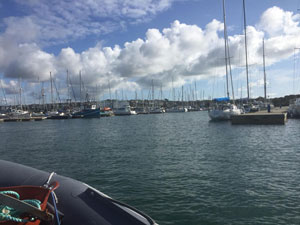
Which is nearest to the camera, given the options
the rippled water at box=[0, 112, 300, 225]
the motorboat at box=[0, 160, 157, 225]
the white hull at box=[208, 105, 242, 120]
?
the motorboat at box=[0, 160, 157, 225]

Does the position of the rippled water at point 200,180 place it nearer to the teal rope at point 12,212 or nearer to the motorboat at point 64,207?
the motorboat at point 64,207

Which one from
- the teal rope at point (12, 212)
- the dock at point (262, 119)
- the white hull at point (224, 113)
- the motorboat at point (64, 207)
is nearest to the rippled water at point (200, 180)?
the motorboat at point (64, 207)

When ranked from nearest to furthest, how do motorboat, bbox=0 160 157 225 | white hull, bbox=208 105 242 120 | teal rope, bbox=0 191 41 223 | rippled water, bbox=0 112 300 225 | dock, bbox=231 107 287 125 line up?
teal rope, bbox=0 191 41 223 < motorboat, bbox=0 160 157 225 < rippled water, bbox=0 112 300 225 < dock, bbox=231 107 287 125 < white hull, bbox=208 105 242 120

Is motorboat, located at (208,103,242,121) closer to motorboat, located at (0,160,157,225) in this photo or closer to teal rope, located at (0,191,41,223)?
motorboat, located at (0,160,157,225)

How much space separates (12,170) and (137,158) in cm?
1086

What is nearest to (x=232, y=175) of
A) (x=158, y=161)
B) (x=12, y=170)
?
(x=158, y=161)

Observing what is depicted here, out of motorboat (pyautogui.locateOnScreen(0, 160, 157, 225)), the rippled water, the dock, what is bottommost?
the rippled water

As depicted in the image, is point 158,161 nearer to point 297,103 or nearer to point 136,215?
point 136,215

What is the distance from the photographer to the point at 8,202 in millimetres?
2348

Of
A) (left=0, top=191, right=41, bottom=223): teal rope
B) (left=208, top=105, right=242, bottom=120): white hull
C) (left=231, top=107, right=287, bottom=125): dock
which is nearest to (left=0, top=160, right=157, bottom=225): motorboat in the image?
(left=0, top=191, right=41, bottom=223): teal rope

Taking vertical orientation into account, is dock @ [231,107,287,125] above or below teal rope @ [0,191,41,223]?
below

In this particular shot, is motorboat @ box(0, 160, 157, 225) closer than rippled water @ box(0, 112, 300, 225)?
Yes

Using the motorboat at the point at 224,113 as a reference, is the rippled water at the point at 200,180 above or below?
below

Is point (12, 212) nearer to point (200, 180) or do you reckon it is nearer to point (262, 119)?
point (200, 180)
